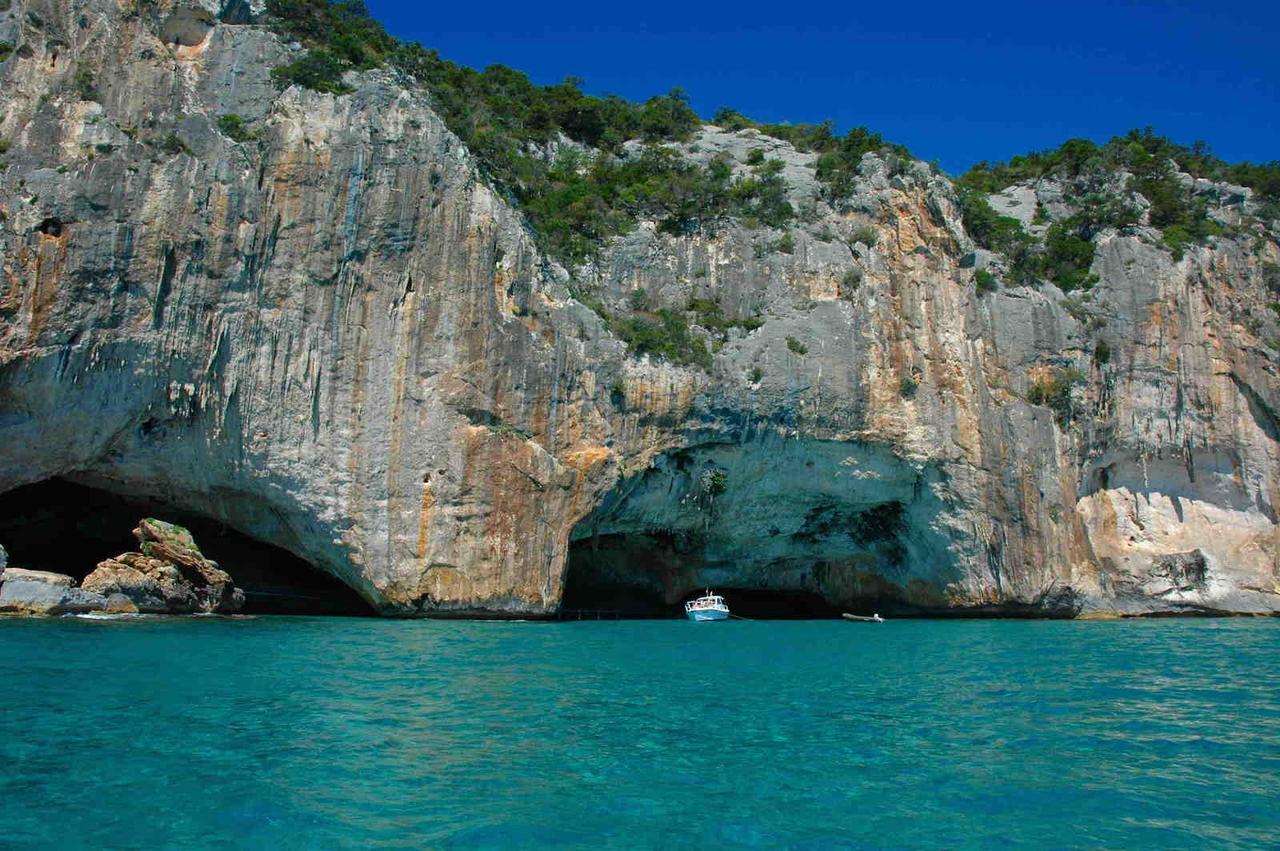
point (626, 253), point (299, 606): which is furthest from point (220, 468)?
point (626, 253)

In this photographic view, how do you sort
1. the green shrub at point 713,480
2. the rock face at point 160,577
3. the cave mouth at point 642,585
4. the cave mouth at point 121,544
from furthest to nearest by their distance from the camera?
the cave mouth at point 642,585 < the green shrub at point 713,480 < the cave mouth at point 121,544 < the rock face at point 160,577

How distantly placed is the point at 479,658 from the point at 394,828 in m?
10.2

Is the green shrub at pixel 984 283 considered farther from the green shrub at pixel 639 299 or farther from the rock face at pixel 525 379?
the green shrub at pixel 639 299

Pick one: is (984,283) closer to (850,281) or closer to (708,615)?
(850,281)

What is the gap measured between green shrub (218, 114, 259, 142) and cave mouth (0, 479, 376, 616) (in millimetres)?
11114

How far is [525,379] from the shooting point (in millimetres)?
28109

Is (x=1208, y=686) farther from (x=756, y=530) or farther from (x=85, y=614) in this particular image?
(x=85, y=614)

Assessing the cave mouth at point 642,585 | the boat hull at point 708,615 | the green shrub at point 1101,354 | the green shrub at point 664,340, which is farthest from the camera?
the green shrub at point 1101,354

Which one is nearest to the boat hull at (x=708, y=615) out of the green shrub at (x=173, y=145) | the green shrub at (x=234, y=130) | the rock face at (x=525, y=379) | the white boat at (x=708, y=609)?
the white boat at (x=708, y=609)

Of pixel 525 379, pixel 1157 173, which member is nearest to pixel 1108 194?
pixel 1157 173

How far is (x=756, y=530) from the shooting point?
112 feet

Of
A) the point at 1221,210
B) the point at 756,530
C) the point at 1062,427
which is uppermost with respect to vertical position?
the point at 1221,210

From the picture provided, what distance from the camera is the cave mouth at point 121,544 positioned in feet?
95.6

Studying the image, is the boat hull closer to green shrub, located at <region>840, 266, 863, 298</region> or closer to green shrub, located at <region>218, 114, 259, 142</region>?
green shrub, located at <region>840, 266, 863, 298</region>
